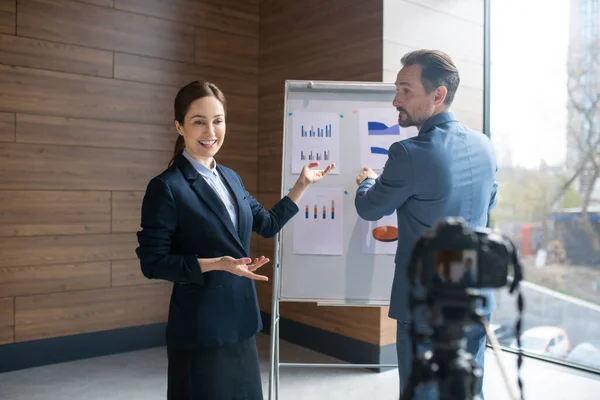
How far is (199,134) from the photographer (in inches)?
70.0

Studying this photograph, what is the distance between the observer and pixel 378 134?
262 cm

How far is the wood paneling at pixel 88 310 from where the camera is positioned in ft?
10.9

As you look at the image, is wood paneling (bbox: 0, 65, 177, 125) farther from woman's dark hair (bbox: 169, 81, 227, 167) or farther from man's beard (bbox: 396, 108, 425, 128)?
man's beard (bbox: 396, 108, 425, 128)

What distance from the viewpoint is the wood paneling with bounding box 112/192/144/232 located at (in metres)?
3.61

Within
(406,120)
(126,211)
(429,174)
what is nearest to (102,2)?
(126,211)

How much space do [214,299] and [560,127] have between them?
2.61m

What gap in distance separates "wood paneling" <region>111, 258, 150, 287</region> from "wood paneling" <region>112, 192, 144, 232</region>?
8.7 inches

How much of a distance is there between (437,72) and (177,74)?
242 centimetres

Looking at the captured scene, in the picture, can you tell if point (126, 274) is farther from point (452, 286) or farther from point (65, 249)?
point (452, 286)

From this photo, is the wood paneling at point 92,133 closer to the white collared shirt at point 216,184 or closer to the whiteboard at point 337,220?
the whiteboard at point 337,220

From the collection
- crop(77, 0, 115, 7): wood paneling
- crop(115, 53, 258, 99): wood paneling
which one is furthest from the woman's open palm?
crop(77, 0, 115, 7): wood paneling

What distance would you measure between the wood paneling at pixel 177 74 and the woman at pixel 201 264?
205 cm

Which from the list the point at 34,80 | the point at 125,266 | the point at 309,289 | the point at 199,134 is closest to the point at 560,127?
the point at 309,289

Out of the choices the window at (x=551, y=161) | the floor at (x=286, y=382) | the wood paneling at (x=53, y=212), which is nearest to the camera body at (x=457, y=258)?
the floor at (x=286, y=382)
